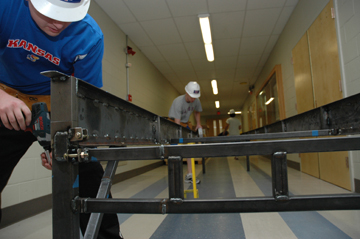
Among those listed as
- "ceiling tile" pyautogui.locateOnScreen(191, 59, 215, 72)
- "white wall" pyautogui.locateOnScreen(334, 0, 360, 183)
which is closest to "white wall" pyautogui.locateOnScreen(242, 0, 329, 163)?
"white wall" pyautogui.locateOnScreen(334, 0, 360, 183)

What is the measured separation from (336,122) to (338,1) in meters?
1.79

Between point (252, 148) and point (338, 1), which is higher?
point (338, 1)

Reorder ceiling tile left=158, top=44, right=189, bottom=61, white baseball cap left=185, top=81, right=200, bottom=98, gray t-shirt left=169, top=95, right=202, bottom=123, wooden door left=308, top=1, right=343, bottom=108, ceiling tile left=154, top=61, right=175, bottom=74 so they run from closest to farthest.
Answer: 1. wooden door left=308, top=1, right=343, bottom=108
2. white baseball cap left=185, top=81, right=200, bottom=98
3. gray t-shirt left=169, top=95, right=202, bottom=123
4. ceiling tile left=158, top=44, right=189, bottom=61
5. ceiling tile left=154, top=61, right=175, bottom=74

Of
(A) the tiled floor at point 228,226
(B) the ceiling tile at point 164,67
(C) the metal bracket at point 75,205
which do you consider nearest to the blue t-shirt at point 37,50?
(C) the metal bracket at point 75,205

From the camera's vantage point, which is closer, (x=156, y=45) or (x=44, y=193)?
(x=44, y=193)

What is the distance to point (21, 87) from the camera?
0.98 m

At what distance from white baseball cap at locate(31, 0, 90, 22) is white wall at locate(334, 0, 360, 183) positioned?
249 centimetres

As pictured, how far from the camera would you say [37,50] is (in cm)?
91

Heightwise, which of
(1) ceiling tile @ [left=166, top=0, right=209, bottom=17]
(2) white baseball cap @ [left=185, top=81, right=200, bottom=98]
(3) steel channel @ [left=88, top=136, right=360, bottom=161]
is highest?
(1) ceiling tile @ [left=166, top=0, right=209, bottom=17]

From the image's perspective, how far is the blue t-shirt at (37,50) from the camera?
86 centimetres

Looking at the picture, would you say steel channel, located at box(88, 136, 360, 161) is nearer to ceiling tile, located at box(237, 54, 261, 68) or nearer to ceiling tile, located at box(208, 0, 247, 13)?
ceiling tile, located at box(208, 0, 247, 13)

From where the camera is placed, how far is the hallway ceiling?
3715 mm

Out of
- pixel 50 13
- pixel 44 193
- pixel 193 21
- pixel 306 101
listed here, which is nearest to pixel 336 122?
pixel 50 13

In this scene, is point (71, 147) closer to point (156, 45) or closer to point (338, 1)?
point (338, 1)
